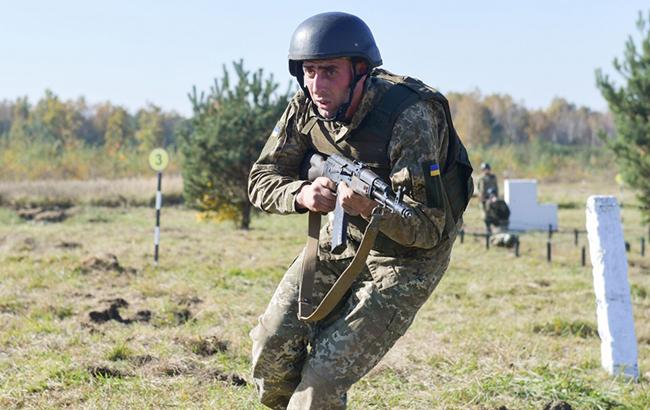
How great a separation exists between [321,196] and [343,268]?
0.49m

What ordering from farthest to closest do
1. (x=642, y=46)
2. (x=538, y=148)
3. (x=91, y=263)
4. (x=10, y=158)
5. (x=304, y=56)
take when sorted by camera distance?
(x=538, y=148), (x=10, y=158), (x=642, y=46), (x=91, y=263), (x=304, y=56)

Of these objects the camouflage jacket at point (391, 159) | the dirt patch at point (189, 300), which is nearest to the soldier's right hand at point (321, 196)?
the camouflage jacket at point (391, 159)

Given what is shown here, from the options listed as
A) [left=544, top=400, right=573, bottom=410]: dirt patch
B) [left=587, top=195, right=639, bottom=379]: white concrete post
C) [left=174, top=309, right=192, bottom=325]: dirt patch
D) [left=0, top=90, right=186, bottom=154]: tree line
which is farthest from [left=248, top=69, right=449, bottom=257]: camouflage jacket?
[left=0, top=90, right=186, bottom=154]: tree line

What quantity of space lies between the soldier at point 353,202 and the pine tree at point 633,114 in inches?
654

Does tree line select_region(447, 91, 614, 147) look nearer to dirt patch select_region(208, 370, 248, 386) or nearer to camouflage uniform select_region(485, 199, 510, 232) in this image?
camouflage uniform select_region(485, 199, 510, 232)

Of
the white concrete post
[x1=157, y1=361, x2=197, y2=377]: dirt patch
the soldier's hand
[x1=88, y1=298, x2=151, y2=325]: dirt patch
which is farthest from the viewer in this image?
[x1=88, y1=298, x2=151, y2=325]: dirt patch

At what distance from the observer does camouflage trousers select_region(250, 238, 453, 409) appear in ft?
10.9

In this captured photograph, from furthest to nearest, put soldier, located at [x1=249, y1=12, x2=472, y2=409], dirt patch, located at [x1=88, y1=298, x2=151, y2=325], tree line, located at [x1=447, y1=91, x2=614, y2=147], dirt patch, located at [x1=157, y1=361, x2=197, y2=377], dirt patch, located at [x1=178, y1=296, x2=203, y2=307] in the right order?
tree line, located at [x1=447, y1=91, x2=614, y2=147], dirt patch, located at [x1=178, y1=296, x2=203, y2=307], dirt patch, located at [x1=88, y1=298, x2=151, y2=325], dirt patch, located at [x1=157, y1=361, x2=197, y2=377], soldier, located at [x1=249, y1=12, x2=472, y2=409]

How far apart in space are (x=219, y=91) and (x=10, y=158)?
53.5 feet

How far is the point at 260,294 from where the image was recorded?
9.12 m

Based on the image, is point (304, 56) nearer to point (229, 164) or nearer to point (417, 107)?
point (417, 107)

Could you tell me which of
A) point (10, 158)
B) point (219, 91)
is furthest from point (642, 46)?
point (10, 158)

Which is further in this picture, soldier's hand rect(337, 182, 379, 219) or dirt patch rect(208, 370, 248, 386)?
dirt patch rect(208, 370, 248, 386)

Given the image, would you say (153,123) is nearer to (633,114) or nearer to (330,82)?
(633,114)
